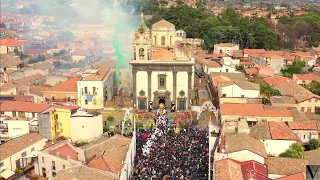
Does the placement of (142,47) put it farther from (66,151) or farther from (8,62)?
(8,62)

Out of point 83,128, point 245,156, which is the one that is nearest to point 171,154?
point 245,156

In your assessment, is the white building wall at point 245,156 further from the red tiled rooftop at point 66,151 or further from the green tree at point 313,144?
the red tiled rooftop at point 66,151

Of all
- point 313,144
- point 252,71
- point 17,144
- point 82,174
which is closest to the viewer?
point 82,174

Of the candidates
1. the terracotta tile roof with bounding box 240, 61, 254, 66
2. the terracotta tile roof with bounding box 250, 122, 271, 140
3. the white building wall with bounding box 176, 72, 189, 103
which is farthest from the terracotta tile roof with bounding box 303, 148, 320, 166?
the terracotta tile roof with bounding box 240, 61, 254, 66

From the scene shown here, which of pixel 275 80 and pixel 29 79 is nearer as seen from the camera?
pixel 275 80

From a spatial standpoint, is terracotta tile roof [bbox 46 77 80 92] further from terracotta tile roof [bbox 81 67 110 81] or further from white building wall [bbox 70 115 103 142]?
white building wall [bbox 70 115 103 142]
